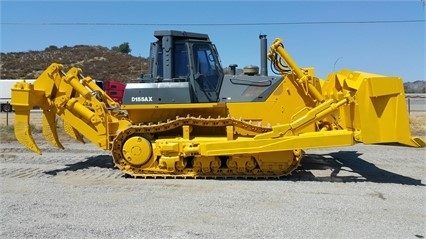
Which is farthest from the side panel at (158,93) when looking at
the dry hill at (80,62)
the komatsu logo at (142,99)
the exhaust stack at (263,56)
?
the dry hill at (80,62)

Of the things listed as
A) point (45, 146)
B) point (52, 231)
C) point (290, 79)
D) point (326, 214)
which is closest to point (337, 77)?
point (290, 79)

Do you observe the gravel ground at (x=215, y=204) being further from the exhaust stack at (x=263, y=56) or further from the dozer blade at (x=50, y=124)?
the exhaust stack at (x=263, y=56)

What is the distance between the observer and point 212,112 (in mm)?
8953

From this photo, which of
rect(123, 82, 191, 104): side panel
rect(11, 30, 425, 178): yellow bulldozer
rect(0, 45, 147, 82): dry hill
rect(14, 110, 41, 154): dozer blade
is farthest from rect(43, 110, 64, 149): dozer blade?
rect(0, 45, 147, 82): dry hill

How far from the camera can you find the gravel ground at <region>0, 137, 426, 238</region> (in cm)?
527

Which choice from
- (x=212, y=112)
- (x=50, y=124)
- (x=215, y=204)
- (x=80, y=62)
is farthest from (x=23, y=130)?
A: (x=80, y=62)

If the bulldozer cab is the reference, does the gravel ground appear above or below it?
below

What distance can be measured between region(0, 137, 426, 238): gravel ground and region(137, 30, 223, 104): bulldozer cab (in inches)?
68.8

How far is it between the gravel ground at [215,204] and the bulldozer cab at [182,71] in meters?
1.75

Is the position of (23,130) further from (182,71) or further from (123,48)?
(123,48)

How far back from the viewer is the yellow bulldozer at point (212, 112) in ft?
26.3

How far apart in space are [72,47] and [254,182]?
74604mm

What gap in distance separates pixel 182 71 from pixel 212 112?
1.07m

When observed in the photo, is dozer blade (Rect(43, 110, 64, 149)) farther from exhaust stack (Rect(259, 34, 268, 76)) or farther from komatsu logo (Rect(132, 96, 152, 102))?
exhaust stack (Rect(259, 34, 268, 76))
